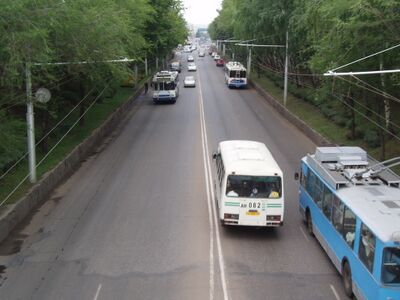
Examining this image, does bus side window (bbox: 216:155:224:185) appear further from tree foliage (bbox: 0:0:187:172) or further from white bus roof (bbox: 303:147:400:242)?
tree foliage (bbox: 0:0:187:172)

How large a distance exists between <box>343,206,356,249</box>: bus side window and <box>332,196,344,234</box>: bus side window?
32cm

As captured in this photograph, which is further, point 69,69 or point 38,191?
point 69,69

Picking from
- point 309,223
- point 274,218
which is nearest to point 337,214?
point 274,218

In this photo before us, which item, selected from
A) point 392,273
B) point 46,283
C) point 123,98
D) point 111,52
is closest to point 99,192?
point 111,52

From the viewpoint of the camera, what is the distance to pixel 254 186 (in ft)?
54.5

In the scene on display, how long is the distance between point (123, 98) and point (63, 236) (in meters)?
34.4

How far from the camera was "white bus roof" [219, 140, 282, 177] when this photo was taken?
16.6 meters

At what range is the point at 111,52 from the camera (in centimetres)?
2548

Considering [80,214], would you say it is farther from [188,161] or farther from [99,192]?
[188,161]

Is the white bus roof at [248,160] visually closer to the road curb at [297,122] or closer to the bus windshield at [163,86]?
the road curb at [297,122]

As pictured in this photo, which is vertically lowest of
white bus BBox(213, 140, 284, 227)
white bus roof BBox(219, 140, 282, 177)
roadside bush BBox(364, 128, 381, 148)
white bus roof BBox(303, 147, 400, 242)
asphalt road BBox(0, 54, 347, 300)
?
asphalt road BBox(0, 54, 347, 300)

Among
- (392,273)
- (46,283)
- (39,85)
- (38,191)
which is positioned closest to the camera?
(392,273)

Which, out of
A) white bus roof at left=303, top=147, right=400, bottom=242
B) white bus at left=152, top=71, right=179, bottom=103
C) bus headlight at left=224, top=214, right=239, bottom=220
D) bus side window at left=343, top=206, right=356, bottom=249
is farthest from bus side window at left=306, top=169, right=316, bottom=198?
white bus at left=152, top=71, right=179, bottom=103

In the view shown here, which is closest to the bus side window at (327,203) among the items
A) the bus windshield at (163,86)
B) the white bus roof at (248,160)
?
the white bus roof at (248,160)
